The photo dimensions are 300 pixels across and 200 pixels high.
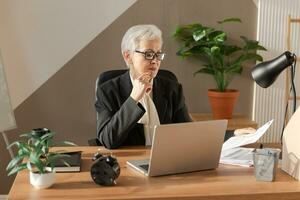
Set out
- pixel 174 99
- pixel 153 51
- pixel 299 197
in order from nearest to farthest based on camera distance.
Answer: pixel 299 197, pixel 153 51, pixel 174 99

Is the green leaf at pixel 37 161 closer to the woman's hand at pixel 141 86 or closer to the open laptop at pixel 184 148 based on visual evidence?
the open laptop at pixel 184 148

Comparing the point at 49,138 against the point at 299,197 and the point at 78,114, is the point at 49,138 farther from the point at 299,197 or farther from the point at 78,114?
the point at 78,114

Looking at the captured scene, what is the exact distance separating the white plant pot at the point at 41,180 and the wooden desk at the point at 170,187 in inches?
0.7

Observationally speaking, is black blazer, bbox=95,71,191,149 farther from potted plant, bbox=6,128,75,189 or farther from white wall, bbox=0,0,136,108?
white wall, bbox=0,0,136,108

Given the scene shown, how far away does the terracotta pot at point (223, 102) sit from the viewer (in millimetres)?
3367

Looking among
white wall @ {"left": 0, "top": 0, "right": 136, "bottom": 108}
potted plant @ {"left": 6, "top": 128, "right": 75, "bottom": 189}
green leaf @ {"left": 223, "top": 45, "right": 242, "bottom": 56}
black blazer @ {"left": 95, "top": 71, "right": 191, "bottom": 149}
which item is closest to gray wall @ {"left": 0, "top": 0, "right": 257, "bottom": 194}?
white wall @ {"left": 0, "top": 0, "right": 136, "bottom": 108}

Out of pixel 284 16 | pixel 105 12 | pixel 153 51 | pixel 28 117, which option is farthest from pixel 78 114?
pixel 284 16

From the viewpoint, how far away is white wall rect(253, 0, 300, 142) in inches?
141

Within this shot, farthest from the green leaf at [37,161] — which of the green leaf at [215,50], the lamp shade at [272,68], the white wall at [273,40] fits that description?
the white wall at [273,40]

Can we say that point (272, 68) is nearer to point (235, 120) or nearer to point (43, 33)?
point (235, 120)

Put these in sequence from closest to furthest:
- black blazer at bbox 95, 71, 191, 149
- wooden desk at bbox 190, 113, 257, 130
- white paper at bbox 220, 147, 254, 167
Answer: white paper at bbox 220, 147, 254, 167, black blazer at bbox 95, 71, 191, 149, wooden desk at bbox 190, 113, 257, 130

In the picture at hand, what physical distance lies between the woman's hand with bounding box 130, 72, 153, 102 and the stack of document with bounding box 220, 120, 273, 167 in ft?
1.46

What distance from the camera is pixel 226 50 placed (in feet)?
11.2

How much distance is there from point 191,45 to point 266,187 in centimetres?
203
